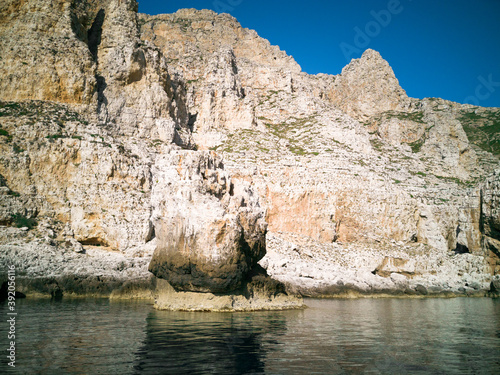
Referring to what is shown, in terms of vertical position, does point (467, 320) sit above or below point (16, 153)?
below

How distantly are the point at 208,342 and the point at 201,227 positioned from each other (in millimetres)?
7961

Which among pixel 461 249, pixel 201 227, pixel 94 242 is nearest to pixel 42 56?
pixel 94 242

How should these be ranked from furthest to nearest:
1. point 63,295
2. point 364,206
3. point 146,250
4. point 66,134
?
point 364,206 < point 66,134 < point 146,250 < point 63,295

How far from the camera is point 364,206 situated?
5116 centimetres

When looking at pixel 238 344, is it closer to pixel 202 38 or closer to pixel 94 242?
pixel 94 242

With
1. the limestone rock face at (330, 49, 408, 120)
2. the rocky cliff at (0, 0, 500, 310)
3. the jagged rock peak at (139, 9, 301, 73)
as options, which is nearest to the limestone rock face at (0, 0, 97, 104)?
the rocky cliff at (0, 0, 500, 310)

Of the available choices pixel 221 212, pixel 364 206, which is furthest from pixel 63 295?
pixel 364 206

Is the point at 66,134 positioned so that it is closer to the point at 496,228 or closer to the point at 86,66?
the point at 86,66

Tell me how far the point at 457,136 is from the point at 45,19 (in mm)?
67256

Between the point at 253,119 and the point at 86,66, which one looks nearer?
the point at 86,66

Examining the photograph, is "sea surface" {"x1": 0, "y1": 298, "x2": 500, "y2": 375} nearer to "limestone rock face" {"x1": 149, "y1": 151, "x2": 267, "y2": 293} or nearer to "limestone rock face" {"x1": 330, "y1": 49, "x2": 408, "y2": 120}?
"limestone rock face" {"x1": 149, "y1": 151, "x2": 267, "y2": 293}

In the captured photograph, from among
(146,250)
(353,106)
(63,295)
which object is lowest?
(63,295)

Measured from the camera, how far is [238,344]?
41.8 feet

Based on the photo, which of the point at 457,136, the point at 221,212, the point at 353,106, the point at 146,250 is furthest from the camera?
the point at 353,106
